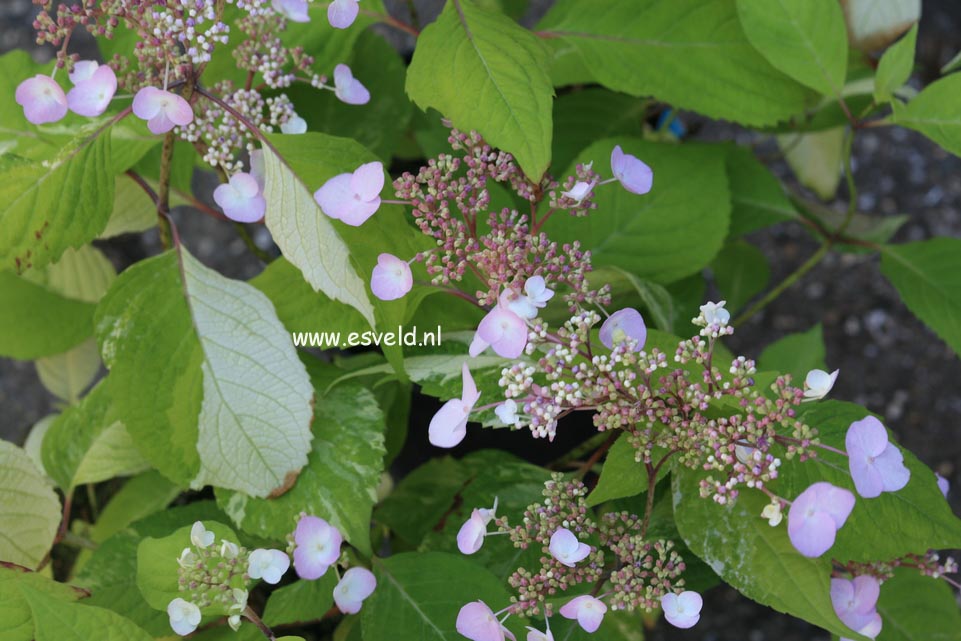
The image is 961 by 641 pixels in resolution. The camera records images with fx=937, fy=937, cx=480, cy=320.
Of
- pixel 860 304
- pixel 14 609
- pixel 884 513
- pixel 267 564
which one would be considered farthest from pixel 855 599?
pixel 860 304

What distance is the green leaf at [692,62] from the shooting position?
542 mm

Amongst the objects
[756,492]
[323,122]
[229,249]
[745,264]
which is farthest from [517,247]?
[229,249]

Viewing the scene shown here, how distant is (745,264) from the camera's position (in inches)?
33.6

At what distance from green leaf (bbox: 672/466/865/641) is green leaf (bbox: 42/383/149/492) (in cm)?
34

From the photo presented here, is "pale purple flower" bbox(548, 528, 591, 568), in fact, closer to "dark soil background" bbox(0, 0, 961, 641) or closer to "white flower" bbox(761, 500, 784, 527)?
"white flower" bbox(761, 500, 784, 527)

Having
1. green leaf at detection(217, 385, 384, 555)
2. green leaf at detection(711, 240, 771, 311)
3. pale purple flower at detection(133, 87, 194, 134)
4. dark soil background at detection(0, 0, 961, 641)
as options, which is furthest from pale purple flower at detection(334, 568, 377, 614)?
dark soil background at detection(0, 0, 961, 641)

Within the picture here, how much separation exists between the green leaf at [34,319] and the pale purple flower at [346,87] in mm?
302

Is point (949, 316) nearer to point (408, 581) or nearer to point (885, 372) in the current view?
point (408, 581)

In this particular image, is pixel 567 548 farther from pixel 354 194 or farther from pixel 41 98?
pixel 41 98

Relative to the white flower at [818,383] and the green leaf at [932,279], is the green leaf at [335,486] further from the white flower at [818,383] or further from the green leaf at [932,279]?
the green leaf at [932,279]

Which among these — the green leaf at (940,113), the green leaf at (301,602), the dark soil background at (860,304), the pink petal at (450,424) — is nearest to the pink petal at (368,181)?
the pink petal at (450,424)

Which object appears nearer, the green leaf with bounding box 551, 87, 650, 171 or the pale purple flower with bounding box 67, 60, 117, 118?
the pale purple flower with bounding box 67, 60, 117, 118

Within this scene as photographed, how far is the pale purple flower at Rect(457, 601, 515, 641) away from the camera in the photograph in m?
0.40

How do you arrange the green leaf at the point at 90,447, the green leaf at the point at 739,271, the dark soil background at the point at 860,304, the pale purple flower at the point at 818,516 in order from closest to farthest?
the pale purple flower at the point at 818,516
the green leaf at the point at 90,447
the green leaf at the point at 739,271
the dark soil background at the point at 860,304
